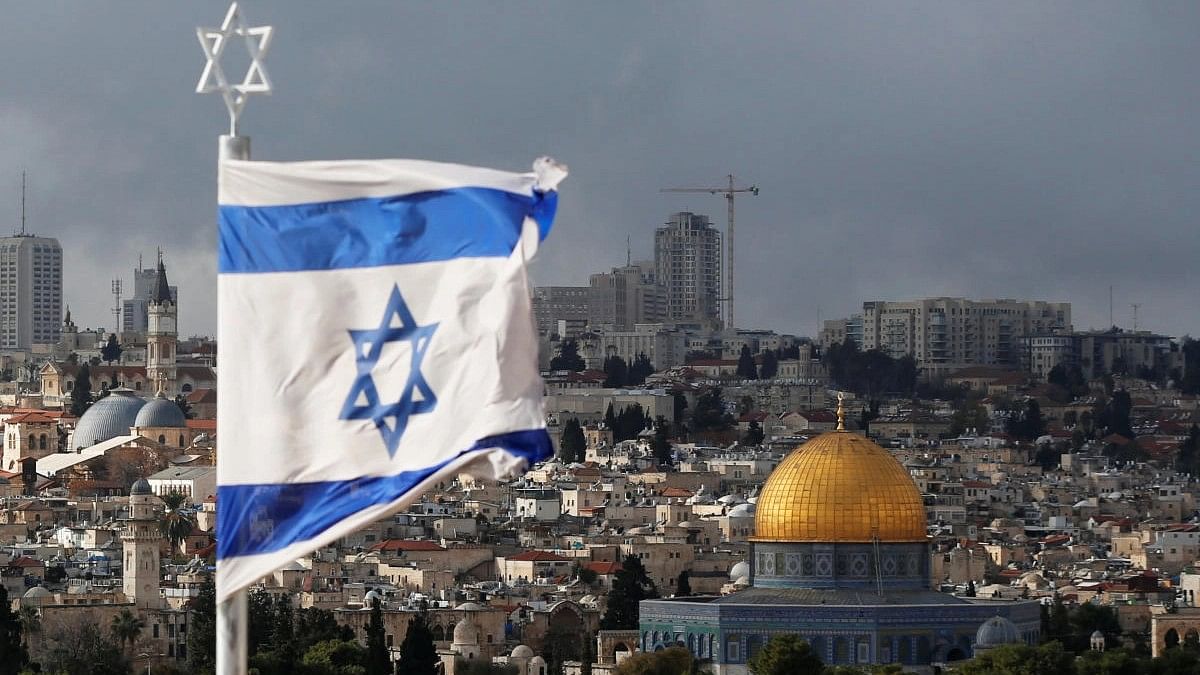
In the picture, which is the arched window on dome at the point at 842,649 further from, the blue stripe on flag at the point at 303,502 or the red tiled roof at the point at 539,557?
the blue stripe on flag at the point at 303,502

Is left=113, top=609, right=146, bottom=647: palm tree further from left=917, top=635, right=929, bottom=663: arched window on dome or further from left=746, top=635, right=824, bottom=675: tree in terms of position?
left=746, top=635, right=824, bottom=675: tree

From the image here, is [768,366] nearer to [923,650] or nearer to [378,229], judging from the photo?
[923,650]

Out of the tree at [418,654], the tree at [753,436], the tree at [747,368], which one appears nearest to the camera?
the tree at [418,654]

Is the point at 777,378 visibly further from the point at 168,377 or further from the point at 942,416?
the point at 168,377

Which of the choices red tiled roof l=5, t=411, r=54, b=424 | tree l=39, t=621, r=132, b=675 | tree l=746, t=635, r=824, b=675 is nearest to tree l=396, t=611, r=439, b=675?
tree l=39, t=621, r=132, b=675

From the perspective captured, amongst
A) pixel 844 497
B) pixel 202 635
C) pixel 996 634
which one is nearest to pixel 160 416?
pixel 202 635

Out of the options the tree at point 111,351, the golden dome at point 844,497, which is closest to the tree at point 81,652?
the golden dome at point 844,497
